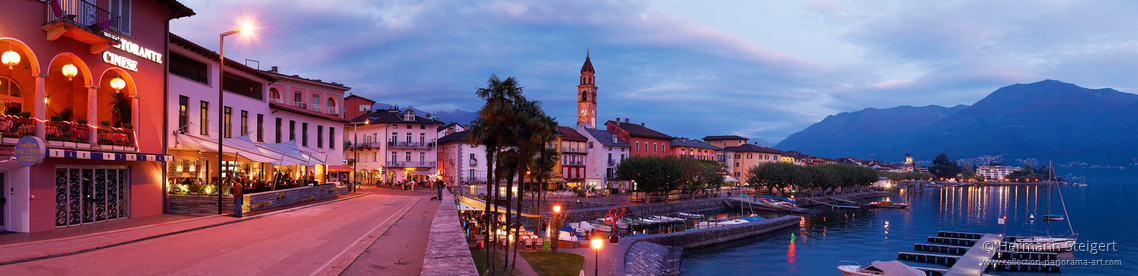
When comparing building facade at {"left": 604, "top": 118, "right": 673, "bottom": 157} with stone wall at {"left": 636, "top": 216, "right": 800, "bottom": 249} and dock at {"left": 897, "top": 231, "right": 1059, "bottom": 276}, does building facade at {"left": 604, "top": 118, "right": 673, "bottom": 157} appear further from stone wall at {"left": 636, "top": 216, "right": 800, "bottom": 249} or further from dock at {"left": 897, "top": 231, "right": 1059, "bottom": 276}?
dock at {"left": 897, "top": 231, "right": 1059, "bottom": 276}

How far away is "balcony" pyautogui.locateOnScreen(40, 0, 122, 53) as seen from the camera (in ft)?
53.3

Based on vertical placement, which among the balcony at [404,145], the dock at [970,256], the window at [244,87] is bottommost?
the dock at [970,256]

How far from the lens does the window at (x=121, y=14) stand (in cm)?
1855

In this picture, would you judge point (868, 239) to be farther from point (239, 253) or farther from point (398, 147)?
point (239, 253)

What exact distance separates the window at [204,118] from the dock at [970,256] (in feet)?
139

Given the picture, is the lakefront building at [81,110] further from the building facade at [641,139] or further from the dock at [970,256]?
the building facade at [641,139]

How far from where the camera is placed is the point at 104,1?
18.3m

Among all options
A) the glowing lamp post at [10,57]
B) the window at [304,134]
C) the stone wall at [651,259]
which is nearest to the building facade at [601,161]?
the stone wall at [651,259]

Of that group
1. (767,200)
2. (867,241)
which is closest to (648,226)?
(867,241)

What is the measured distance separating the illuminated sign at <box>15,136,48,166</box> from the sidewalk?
1.97 m

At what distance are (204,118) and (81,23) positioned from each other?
11.7 metres

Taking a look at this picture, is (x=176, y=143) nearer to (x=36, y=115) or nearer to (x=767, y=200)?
(x=36, y=115)

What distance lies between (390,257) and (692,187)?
229ft

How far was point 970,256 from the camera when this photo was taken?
40844mm
